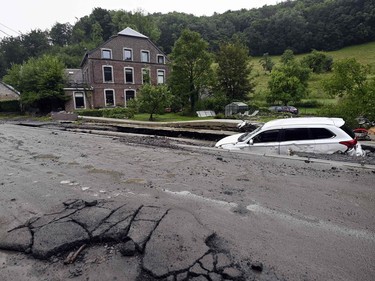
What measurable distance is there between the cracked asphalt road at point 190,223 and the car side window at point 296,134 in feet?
5.47

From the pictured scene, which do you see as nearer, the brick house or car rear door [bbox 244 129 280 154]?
car rear door [bbox 244 129 280 154]

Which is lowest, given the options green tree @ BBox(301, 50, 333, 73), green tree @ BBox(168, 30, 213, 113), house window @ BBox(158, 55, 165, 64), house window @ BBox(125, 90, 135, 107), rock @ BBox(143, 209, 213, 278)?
rock @ BBox(143, 209, 213, 278)

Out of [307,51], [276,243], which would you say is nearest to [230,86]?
[276,243]

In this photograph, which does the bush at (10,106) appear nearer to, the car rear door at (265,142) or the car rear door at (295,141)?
the car rear door at (265,142)

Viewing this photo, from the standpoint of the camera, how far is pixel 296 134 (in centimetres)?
779

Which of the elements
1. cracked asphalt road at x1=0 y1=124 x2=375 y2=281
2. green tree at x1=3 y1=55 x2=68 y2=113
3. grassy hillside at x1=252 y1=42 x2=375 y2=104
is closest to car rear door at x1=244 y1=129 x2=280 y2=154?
cracked asphalt road at x1=0 y1=124 x2=375 y2=281

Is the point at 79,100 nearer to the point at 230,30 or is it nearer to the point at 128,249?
the point at 128,249

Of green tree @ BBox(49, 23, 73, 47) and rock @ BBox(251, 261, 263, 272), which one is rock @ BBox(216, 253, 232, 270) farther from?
green tree @ BBox(49, 23, 73, 47)

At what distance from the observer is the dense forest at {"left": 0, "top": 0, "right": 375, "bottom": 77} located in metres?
77.1

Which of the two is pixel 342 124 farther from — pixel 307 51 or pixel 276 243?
pixel 307 51

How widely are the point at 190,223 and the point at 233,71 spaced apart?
120 feet

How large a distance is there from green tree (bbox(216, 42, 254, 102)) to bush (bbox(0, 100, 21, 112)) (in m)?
31.6

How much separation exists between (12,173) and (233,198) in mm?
5436

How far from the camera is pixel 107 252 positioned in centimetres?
285
